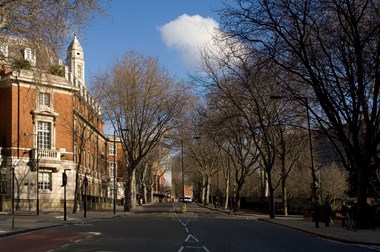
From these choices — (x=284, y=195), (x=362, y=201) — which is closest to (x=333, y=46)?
(x=362, y=201)

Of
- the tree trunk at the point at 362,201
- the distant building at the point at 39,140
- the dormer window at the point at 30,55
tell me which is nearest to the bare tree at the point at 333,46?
the tree trunk at the point at 362,201

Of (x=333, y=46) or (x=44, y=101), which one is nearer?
(x=333, y=46)

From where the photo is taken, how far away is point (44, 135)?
197 feet

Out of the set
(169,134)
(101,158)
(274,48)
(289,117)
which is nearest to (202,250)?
(274,48)

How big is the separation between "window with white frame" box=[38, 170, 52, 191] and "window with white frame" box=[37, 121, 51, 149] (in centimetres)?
309

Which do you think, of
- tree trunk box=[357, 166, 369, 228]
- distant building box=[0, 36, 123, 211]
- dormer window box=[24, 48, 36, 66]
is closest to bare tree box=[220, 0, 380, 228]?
tree trunk box=[357, 166, 369, 228]

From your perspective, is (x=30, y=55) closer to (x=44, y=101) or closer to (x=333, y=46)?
(x=333, y=46)

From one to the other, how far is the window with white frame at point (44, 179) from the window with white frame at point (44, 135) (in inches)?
122

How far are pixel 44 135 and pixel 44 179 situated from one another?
5.21 metres

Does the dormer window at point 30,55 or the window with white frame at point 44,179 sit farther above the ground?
the dormer window at point 30,55

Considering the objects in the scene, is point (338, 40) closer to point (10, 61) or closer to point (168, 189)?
point (10, 61)

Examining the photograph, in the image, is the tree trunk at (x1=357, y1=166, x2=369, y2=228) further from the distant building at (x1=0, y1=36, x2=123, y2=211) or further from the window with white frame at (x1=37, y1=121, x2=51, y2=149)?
the window with white frame at (x1=37, y1=121, x2=51, y2=149)

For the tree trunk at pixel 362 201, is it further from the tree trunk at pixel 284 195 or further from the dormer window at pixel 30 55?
the dormer window at pixel 30 55

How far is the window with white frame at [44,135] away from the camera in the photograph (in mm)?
59378
